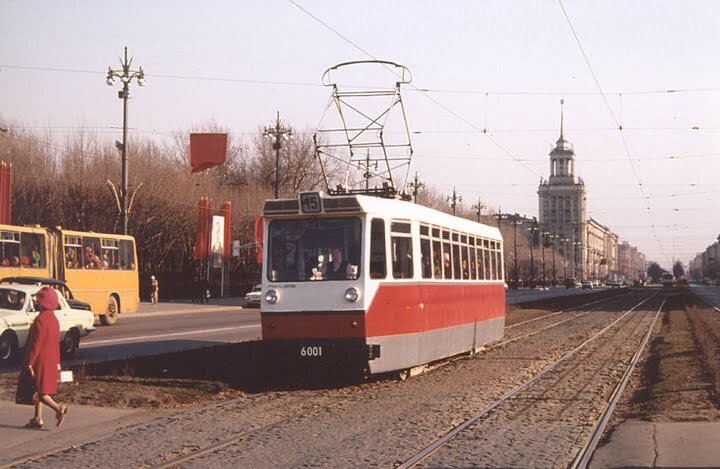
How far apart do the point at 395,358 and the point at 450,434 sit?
4.91 meters

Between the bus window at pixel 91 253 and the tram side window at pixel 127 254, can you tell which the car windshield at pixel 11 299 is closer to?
the bus window at pixel 91 253

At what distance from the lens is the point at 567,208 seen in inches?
7323

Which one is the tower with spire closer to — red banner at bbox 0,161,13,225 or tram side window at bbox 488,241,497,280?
red banner at bbox 0,161,13,225

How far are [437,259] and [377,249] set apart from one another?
277cm

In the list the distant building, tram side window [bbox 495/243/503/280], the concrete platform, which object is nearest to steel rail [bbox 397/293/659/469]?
the concrete platform

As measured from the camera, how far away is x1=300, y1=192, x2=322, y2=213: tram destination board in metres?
15.5

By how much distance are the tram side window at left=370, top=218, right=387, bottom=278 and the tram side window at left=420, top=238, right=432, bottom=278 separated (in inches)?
62.3

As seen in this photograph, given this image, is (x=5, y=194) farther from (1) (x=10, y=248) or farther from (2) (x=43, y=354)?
(2) (x=43, y=354)

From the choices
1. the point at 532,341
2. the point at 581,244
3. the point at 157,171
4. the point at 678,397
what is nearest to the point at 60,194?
the point at 157,171

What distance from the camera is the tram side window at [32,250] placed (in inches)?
1240

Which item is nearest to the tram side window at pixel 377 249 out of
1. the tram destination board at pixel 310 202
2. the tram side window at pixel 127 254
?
the tram destination board at pixel 310 202

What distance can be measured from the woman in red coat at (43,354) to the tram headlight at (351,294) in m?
5.04

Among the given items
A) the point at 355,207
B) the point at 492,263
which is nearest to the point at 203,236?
the point at 492,263

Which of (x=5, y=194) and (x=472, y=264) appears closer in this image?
(x=472, y=264)
